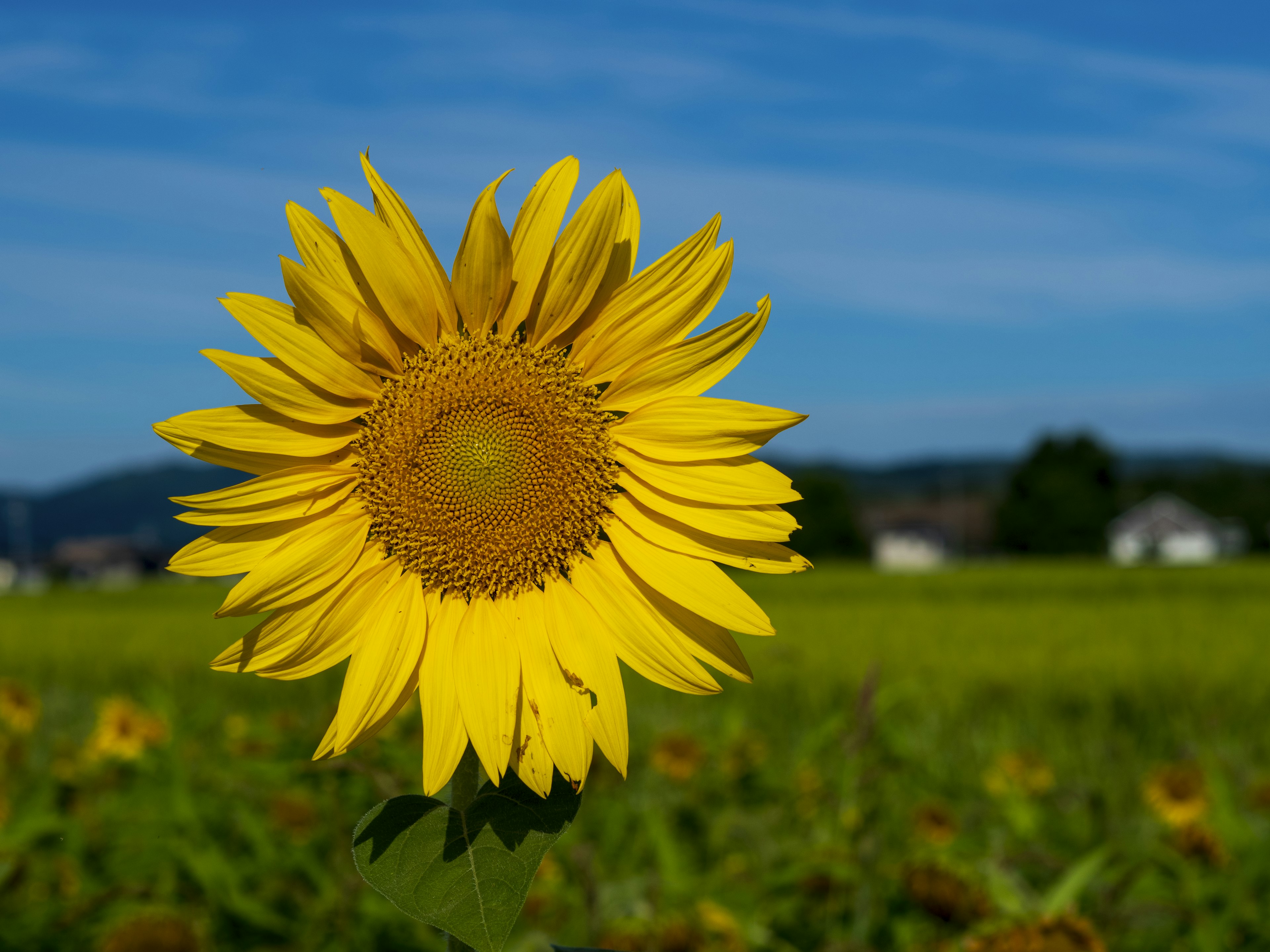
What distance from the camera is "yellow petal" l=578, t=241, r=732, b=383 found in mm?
1251

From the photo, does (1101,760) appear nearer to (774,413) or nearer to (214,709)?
(214,709)

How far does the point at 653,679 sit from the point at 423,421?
422mm

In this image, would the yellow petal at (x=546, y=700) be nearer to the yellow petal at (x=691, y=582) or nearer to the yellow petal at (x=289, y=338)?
the yellow petal at (x=691, y=582)

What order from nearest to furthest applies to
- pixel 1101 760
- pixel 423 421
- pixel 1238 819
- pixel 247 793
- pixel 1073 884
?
1. pixel 423 421
2. pixel 1073 884
3. pixel 1238 819
4. pixel 247 793
5. pixel 1101 760

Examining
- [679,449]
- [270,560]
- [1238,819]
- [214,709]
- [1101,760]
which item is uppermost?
[679,449]

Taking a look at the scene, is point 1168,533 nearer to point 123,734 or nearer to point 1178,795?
point 1178,795

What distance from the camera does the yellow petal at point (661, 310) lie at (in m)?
1.25

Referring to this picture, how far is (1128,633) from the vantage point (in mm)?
13469

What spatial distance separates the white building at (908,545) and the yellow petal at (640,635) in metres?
94.2

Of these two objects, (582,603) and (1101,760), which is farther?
(1101,760)

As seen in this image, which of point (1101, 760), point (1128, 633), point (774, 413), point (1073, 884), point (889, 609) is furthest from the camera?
point (889, 609)

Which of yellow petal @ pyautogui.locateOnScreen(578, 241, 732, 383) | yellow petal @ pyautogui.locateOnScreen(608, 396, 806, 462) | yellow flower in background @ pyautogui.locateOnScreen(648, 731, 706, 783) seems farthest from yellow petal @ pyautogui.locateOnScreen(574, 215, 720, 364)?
yellow flower in background @ pyautogui.locateOnScreen(648, 731, 706, 783)

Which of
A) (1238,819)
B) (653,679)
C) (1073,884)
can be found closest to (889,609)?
(1238,819)

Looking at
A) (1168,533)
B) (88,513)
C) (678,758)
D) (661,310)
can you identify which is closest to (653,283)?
(661,310)
